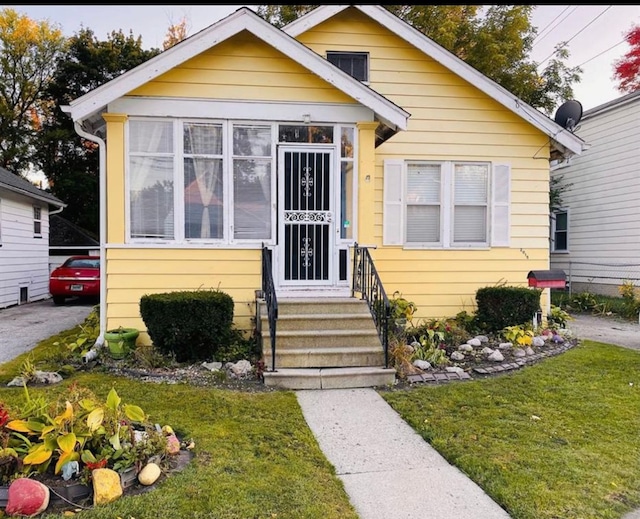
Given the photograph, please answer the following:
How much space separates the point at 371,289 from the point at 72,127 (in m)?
25.4

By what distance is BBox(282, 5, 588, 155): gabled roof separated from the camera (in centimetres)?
821

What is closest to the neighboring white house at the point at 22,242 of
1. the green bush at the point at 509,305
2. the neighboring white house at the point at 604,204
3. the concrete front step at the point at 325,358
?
the concrete front step at the point at 325,358

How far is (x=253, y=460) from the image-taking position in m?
3.44

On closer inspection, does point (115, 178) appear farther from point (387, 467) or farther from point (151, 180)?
point (387, 467)

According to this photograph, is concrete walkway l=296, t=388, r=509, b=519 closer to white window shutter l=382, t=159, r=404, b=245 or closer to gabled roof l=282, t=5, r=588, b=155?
white window shutter l=382, t=159, r=404, b=245

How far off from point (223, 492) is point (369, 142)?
5.64m

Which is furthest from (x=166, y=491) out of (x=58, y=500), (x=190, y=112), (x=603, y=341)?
(x=603, y=341)

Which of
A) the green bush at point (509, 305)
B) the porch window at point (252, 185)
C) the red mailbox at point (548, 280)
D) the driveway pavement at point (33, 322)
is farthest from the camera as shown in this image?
the red mailbox at point (548, 280)

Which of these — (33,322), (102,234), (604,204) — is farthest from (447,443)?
(604,204)

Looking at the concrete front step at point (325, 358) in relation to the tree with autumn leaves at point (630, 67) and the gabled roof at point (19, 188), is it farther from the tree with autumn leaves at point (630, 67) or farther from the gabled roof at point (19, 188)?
the tree with autumn leaves at point (630, 67)

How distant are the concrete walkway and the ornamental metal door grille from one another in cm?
264

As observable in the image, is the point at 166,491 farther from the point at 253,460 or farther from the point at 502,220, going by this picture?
the point at 502,220

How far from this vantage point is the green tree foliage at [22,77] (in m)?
24.3

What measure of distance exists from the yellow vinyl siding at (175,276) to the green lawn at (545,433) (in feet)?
9.66
